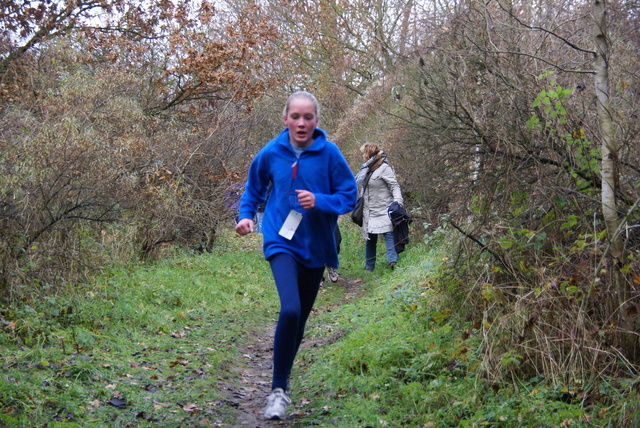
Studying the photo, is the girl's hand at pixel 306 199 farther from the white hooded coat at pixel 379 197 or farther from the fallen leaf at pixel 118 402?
the white hooded coat at pixel 379 197

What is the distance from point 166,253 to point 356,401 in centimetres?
767

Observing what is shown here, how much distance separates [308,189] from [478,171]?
1.78m

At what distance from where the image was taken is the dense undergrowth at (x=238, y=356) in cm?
422

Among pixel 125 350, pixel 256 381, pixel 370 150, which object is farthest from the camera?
pixel 370 150

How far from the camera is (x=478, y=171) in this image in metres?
5.76

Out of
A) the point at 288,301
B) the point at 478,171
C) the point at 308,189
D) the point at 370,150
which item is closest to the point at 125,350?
the point at 288,301

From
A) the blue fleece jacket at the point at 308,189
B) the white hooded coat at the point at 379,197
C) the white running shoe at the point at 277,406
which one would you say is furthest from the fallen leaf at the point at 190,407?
the white hooded coat at the point at 379,197

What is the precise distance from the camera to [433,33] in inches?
250

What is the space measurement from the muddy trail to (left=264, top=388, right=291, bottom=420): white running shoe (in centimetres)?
6

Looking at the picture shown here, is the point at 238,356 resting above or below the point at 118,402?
below

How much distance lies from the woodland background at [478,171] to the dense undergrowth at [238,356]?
0.74 feet

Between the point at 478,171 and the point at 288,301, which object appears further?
the point at 478,171

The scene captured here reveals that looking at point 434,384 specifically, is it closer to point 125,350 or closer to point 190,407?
point 190,407

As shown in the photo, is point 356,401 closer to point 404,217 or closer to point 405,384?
point 405,384
